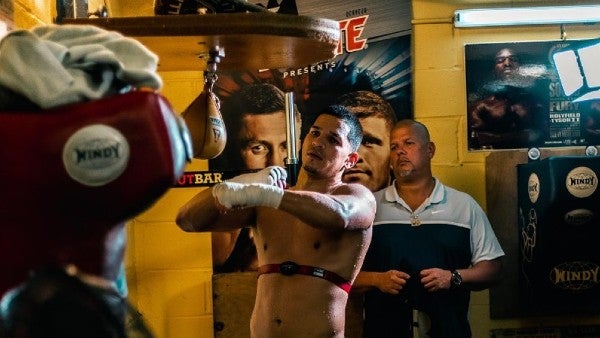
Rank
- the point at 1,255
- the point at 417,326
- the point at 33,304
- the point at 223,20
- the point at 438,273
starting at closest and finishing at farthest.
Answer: the point at 33,304 < the point at 1,255 < the point at 223,20 < the point at 438,273 < the point at 417,326

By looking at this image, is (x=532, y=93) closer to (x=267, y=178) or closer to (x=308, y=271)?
(x=308, y=271)

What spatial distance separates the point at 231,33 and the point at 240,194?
2.65 ft

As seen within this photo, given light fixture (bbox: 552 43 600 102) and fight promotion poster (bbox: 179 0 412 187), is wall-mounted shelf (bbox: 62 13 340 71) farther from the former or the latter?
light fixture (bbox: 552 43 600 102)

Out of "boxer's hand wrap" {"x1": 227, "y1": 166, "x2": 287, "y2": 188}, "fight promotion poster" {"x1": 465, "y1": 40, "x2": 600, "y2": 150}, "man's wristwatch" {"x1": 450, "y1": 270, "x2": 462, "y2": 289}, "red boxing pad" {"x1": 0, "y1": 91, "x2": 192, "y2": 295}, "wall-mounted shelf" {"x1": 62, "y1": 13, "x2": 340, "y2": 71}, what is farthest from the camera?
"fight promotion poster" {"x1": 465, "y1": 40, "x2": 600, "y2": 150}

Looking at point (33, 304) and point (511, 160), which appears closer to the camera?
point (33, 304)

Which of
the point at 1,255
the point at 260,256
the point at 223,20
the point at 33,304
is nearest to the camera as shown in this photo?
the point at 33,304

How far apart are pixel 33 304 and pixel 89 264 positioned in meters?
0.14

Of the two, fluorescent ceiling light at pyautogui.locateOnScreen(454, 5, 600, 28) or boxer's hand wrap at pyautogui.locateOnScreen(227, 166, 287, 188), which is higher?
fluorescent ceiling light at pyautogui.locateOnScreen(454, 5, 600, 28)

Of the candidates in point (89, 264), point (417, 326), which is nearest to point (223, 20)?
point (89, 264)

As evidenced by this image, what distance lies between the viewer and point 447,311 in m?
3.76

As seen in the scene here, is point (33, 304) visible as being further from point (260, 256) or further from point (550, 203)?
point (550, 203)

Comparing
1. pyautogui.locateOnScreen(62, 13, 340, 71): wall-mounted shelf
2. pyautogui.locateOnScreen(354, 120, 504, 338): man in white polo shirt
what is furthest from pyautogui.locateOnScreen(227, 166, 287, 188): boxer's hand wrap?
pyautogui.locateOnScreen(354, 120, 504, 338): man in white polo shirt

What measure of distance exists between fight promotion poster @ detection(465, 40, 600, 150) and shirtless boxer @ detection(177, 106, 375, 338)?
3.53ft

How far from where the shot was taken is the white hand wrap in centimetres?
A: 244
